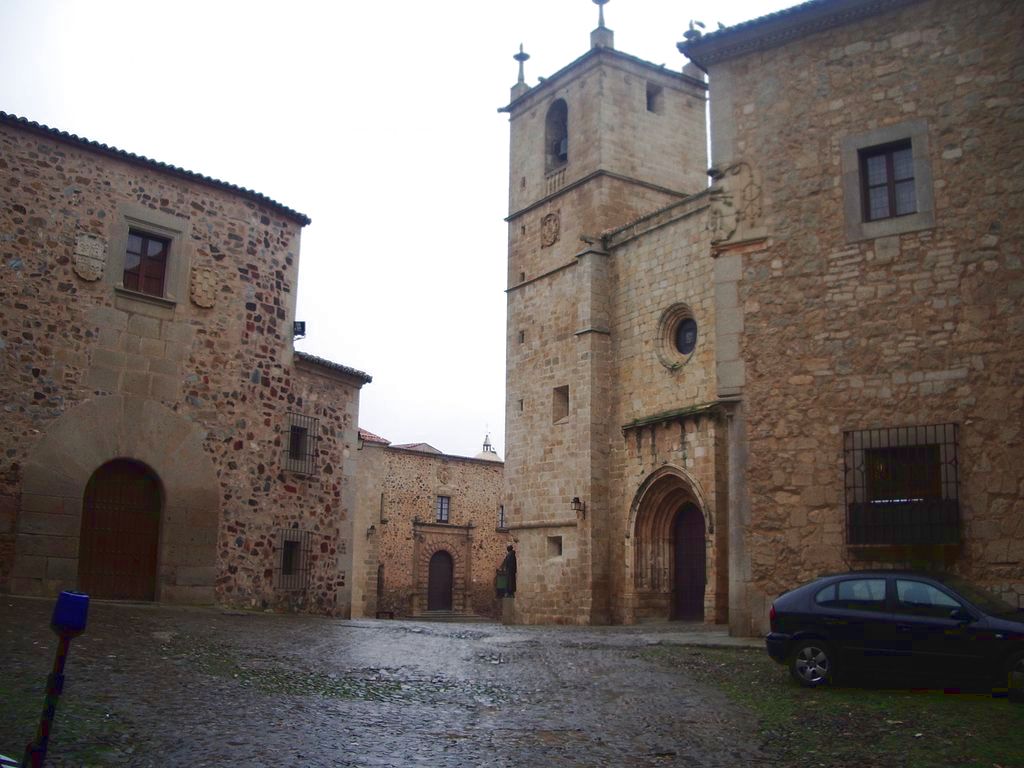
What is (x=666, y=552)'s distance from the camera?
23344 millimetres

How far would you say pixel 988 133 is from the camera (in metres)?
12.3

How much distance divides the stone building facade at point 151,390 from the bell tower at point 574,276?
332 inches

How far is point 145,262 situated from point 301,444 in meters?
4.05

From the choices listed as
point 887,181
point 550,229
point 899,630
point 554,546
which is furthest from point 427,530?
point 899,630

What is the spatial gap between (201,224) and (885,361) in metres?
10.5

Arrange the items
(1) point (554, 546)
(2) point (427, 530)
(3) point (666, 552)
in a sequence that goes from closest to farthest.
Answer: (3) point (666, 552), (1) point (554, 546), (2) point (427, 530)

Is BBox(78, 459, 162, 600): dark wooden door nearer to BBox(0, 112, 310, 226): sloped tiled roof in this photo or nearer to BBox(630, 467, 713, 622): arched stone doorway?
BBox(0, 112, 310, 226): sloped tiled roof

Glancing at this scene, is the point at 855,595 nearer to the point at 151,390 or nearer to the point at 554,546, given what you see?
the point at 151,390

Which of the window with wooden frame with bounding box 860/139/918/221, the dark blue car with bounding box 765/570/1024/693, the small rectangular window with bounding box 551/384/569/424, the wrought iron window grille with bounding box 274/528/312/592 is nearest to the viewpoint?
the dark blue car with bounding box 765/570/1024/693

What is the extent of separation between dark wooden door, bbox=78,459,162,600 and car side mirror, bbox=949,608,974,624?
11053 mm

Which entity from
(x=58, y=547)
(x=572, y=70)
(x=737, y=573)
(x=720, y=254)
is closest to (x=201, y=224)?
(x=58, y=547)

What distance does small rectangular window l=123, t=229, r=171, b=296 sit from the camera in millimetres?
15352

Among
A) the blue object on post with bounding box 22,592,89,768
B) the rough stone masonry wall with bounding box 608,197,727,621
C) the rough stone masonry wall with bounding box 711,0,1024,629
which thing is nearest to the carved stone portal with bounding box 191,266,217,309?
the rough stone masonry wall with bounding box 711,0,1024,629

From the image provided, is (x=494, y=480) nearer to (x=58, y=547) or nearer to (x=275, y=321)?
(x=275, y=321)
